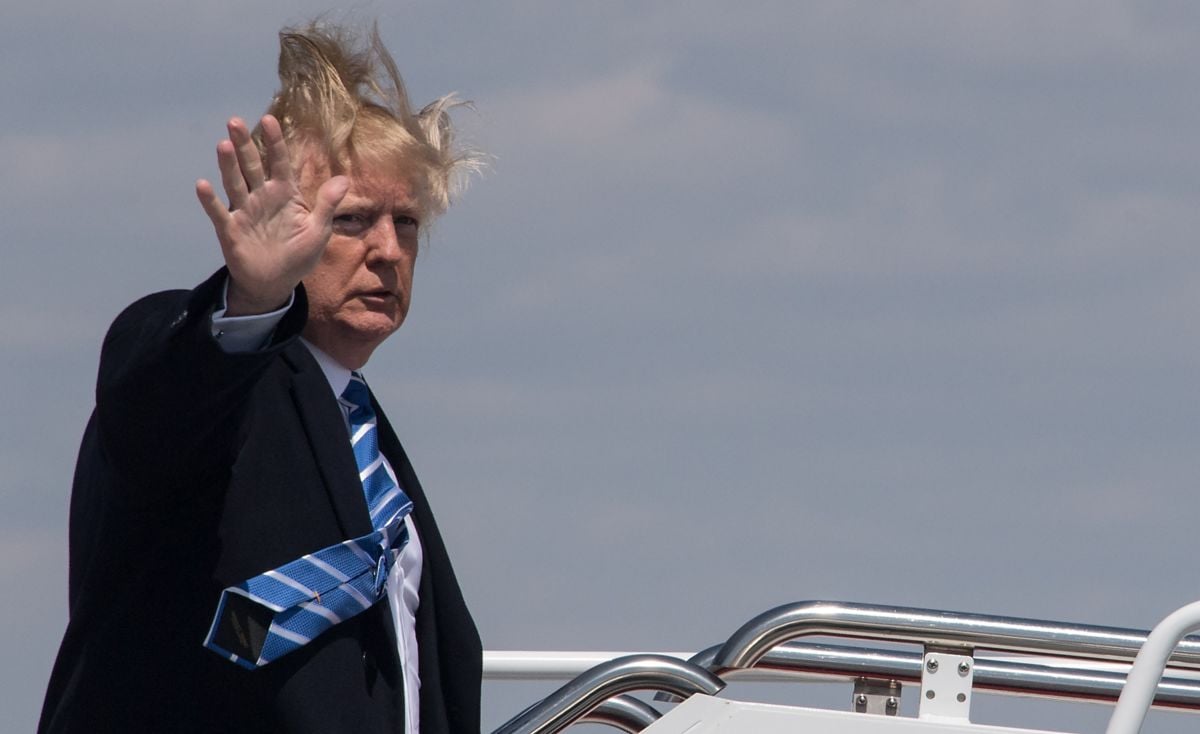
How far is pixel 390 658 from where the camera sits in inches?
105

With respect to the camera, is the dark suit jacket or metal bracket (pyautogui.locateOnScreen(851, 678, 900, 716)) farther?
metal bracket (pyautogui.locateOnScreen(851, 678, 900, 716))

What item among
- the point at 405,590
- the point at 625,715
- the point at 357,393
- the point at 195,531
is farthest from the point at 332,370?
the point at 625,715

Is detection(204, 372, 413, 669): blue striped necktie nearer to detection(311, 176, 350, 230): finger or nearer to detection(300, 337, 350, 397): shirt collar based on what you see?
detection(300, 337, 350, 397): shirt collar

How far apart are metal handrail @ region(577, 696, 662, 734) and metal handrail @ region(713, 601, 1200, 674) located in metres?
0.37

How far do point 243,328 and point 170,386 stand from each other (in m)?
0.12

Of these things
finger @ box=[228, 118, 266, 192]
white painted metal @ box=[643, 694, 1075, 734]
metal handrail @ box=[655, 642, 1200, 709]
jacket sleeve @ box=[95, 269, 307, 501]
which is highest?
finger @ box=[228, 118, 266, 192]

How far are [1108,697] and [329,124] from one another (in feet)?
4.81

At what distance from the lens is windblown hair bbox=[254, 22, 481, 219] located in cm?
301

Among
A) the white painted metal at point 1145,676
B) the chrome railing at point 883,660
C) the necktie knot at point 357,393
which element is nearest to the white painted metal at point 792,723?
the chrome railing at point 883,660

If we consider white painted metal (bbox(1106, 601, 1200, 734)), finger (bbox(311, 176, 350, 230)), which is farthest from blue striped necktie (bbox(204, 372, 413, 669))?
white painted metal (bbox(1106, 601, 1200, 734))

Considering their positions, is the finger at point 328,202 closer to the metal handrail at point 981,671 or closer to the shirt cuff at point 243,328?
the shirt cuff at point 243,328

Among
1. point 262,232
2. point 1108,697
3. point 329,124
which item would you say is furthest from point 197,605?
point 1108,697

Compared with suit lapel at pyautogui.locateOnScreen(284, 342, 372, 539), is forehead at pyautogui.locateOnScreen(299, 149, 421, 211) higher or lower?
higher

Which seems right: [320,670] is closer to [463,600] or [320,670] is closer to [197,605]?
[197,605]
